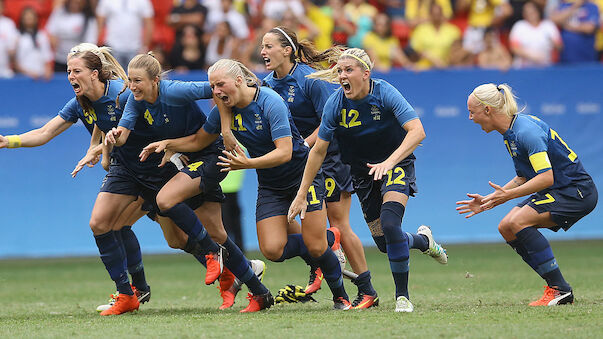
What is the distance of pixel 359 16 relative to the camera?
1460cm

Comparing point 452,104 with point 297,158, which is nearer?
point 297,158

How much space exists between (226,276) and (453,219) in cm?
558

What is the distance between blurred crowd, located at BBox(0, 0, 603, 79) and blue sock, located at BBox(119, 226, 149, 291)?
18.0 feet

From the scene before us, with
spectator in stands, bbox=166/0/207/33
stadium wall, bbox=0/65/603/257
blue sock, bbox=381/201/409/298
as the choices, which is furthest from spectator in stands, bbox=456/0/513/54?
blue sock, bbox=381/201/409/298

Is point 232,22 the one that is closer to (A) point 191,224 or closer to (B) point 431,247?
(B) point 431,247

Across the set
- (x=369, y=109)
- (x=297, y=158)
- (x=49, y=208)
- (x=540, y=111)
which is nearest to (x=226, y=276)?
(x=297, y=158)

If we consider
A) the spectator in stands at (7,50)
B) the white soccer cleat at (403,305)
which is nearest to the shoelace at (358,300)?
the white soccer cleat at (403,305)

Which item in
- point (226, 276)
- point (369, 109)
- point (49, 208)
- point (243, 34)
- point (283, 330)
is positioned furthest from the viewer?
point (243, 34)

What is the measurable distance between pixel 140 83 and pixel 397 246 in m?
2.19

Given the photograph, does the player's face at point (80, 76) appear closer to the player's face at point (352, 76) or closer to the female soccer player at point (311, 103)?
the female soccer player at point (311, 103)

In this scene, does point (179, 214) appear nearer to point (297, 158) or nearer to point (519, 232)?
point (297, 158)

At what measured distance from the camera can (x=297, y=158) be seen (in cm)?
730

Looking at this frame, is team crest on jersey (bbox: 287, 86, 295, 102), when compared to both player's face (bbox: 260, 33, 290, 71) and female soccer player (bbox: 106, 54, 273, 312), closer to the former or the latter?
player's face (bbox: 260, 33, 290, 71)

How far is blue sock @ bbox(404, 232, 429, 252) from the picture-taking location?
296 inches
